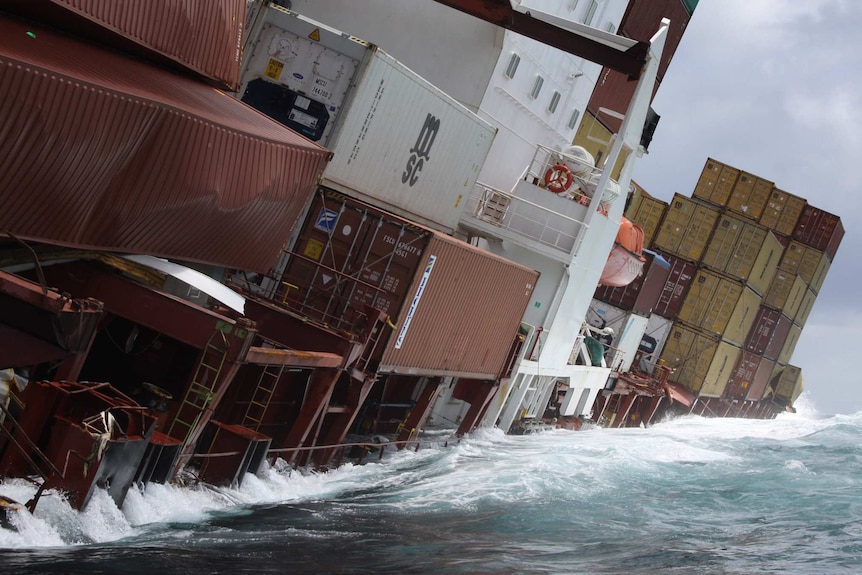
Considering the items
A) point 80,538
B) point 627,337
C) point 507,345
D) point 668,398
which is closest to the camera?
point 80,538

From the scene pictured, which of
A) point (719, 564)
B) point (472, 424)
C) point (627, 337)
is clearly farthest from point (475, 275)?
point (627, 337)

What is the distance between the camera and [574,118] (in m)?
32.5

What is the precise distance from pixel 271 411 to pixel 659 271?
29.4 metres

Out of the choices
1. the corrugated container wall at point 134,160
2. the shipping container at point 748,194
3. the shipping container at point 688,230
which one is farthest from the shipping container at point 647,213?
the corrugated container wall at point 134,160

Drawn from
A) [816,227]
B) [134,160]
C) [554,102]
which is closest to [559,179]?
[554,102]

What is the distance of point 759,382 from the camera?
60.3m

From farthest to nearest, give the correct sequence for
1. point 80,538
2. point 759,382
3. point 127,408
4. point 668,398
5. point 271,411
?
point 759,382 → point 668,398 → point 271,411 → point 127,408 → point 80,538

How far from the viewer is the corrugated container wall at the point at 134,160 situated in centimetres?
1096

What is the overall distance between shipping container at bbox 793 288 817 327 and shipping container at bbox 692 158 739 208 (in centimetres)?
1439

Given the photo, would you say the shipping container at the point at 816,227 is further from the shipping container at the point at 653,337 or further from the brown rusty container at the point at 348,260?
the brown rusty container at the point at 348,260

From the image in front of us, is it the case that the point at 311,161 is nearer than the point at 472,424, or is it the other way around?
the point at 311,161

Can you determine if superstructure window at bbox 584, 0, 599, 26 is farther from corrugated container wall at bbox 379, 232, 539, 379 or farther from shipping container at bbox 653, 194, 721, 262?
shipping container at bbox 653, 194, 721, 262

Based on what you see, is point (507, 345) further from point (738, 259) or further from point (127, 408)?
point (738, 259)

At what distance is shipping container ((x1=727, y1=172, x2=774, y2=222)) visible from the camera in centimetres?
4994
